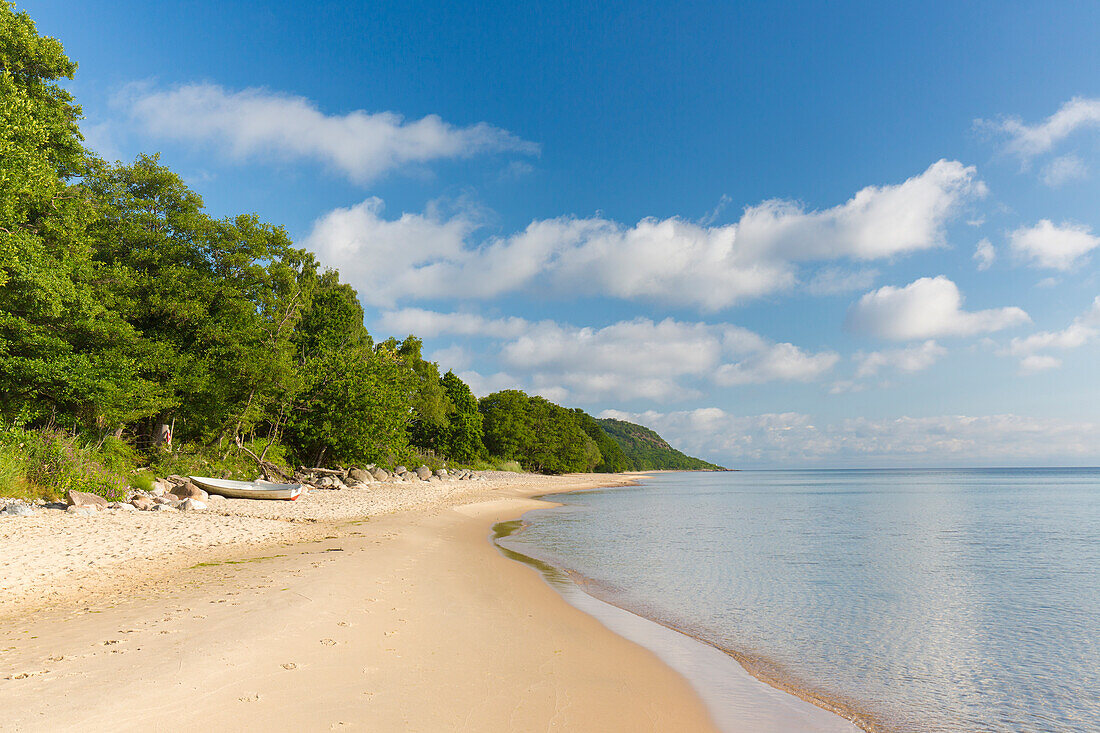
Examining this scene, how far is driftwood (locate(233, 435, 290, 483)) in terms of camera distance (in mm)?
31406

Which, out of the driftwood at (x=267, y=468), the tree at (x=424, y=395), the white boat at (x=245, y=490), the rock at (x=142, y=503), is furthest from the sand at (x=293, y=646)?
the tree at (x=424, y=395)

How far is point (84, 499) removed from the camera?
1584 centimetres

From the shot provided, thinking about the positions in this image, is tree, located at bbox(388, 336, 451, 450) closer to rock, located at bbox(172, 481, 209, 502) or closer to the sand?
rock, located at bbox(172, 481, 209, 502)

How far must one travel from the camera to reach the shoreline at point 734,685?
616cm

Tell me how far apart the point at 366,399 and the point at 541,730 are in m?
32.8

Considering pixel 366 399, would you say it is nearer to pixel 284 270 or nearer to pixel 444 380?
pixel 284 270

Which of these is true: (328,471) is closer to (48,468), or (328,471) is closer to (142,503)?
(142,503)

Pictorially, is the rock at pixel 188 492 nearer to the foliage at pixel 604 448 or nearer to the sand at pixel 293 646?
the sand at pixel 293 646

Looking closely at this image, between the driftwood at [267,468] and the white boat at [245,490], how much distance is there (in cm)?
789

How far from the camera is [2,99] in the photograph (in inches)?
690

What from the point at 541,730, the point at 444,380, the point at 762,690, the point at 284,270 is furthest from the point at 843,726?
the point at 444,380

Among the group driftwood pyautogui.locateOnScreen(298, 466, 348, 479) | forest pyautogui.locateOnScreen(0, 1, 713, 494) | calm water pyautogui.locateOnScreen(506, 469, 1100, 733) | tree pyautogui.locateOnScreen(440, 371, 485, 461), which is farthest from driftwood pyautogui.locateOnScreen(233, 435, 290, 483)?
tree pyautogui.locateOnScreen(440, 371, 485, 461)

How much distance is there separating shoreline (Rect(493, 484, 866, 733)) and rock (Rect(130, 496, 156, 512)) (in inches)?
554

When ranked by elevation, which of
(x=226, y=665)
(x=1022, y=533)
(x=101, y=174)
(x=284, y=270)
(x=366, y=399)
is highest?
(x=101, y=174)
